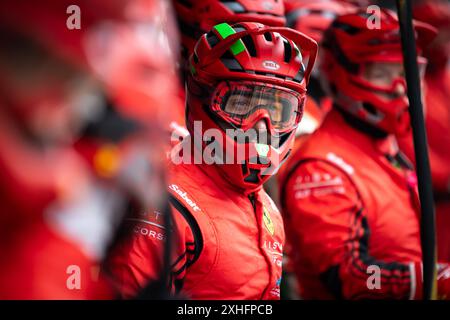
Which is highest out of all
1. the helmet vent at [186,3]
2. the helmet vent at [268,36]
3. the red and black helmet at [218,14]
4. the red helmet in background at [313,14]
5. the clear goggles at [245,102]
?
the red helmet in background at [313,14]

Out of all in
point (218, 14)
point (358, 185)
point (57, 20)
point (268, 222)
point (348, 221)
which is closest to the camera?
point (57, 20)

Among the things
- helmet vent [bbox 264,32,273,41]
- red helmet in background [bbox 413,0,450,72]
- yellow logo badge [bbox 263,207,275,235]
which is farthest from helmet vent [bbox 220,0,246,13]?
yellow logo badge [bbox 263,207,275,235]

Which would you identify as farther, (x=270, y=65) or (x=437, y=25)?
(x=437, y=25)

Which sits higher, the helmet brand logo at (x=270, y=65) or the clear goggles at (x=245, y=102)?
the helmet brand logo at (x=270, y=65)

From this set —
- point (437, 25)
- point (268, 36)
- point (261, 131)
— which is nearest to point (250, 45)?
point (268, 36)

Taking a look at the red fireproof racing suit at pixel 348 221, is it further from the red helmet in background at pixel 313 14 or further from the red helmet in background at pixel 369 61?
the red helmet in background at pixel 313 14

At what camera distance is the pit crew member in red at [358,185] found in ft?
9.54

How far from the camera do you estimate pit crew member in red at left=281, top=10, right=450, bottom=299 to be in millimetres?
2908

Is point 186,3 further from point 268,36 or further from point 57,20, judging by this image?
point 57,20

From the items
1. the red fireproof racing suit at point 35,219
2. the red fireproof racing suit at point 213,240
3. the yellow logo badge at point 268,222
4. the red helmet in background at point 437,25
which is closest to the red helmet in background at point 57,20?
the red fireproof racing suit at point 35,219

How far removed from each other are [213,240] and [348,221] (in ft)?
2.81

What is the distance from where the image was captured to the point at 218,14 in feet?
10.5

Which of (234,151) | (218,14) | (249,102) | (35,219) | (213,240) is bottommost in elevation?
(213,240)

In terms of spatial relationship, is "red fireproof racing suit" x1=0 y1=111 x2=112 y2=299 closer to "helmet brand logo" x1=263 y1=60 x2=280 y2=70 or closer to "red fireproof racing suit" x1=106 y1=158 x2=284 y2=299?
"red fireproof racing suit" x1=106 y1=158 x2=284 y2=299
